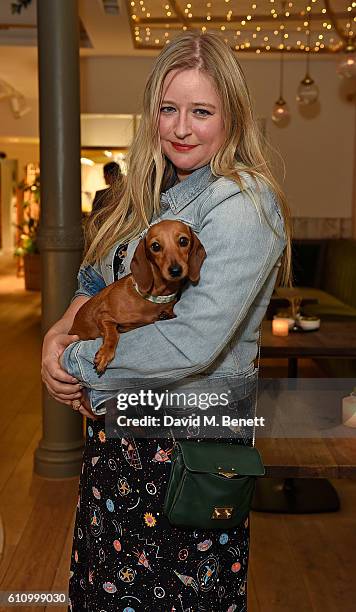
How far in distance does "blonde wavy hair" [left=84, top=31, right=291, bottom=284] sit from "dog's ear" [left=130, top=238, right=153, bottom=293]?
0.12 meters

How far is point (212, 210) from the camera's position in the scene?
4.20 ft

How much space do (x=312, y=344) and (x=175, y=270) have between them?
2431 millimetres

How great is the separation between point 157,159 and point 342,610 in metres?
1.79

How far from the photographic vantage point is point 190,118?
1346 mm

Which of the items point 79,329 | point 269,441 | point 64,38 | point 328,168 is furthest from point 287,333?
point 328,168

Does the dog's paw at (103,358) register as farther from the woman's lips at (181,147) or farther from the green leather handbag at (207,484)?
the woman's lips at (181,147)

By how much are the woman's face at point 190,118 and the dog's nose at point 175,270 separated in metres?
0.24

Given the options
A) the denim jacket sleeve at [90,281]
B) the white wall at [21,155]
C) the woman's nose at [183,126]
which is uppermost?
the white wall at [21,155]

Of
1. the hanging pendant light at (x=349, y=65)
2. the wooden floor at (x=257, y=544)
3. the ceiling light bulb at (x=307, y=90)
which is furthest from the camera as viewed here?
the ceiling light bulb at (x=307, y=90)

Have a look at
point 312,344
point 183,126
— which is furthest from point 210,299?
point 312,344

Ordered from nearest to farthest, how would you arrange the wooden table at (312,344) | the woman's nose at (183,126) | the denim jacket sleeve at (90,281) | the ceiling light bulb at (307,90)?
the woman's nose at (183,126) → the denim jacket sleeve at (90,281) → the wooden table at (312,344) → the ceiling light bulb at (307,90)

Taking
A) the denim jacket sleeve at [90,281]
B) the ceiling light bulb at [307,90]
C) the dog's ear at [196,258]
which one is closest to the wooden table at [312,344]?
the denim jacket sleeve at [90,281]

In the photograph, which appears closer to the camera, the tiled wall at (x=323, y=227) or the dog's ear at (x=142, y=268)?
the dog's ear at (x=142, y=268)

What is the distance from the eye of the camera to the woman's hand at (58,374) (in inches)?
55.6
